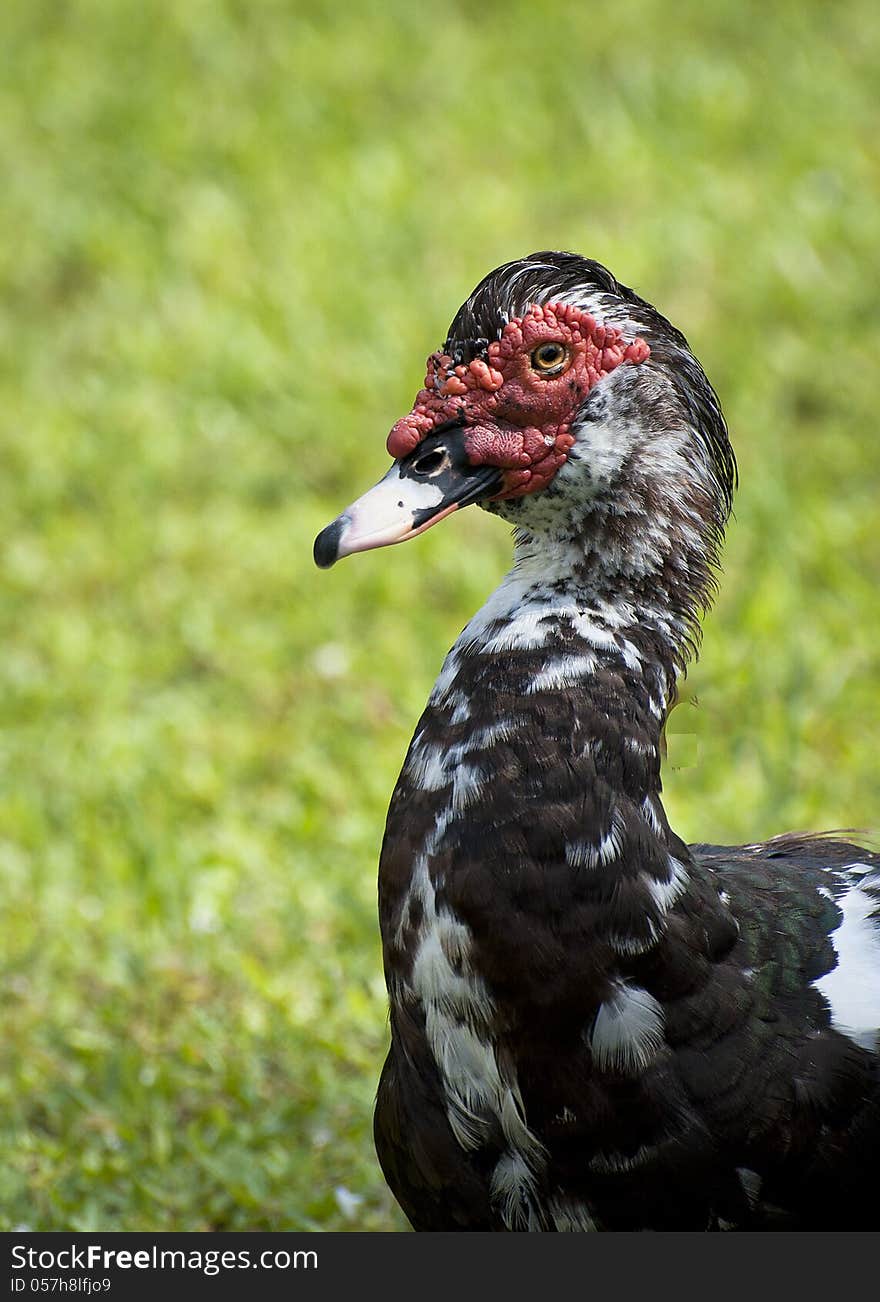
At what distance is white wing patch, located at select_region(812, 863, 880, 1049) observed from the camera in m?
2.34

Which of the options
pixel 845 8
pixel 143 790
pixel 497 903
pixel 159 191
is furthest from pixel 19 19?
pixel 497 903

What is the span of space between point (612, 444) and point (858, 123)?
15.6 ft

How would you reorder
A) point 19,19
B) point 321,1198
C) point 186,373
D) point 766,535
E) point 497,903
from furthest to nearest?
point 19,19 → point 186,373 → point 766,535 → point 321,1198 → point 497,903

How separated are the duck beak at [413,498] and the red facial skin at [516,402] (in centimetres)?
2

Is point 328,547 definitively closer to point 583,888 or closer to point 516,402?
point 516,402

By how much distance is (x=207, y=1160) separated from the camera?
3.33 m

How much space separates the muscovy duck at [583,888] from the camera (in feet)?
7.20

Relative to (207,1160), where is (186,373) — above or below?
above

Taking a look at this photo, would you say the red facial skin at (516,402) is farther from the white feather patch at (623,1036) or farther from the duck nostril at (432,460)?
the white feather patch at (623,1036)

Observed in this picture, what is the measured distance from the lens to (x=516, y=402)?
236 cm

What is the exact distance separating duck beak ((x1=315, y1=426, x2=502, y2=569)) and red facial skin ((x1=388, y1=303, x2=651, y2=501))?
0.06 ft

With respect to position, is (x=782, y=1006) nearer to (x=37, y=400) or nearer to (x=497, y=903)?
(x=497, y=903)

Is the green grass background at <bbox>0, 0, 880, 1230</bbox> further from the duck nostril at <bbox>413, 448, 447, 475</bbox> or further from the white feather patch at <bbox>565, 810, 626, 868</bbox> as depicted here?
the duck nostril at <bbox>413, 448, 447, 475</bbox>

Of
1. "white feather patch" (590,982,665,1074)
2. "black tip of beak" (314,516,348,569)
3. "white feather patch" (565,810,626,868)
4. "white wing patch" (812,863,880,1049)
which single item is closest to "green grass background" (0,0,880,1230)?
"white wing patch" (812,863,880,1049)
